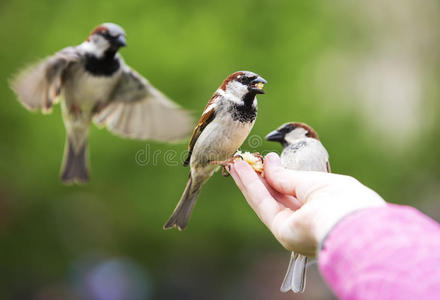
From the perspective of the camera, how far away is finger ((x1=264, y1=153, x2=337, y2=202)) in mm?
1111

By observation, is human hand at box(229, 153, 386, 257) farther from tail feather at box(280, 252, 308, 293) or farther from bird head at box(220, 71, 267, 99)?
tail feather at box(280, 252, 308, 293)

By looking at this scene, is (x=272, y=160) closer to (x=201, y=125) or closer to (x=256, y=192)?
(x=256, y=192)

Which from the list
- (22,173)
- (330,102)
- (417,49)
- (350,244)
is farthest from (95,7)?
(417,49)

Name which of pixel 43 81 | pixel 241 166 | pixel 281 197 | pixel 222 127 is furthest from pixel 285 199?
pixel 43 81

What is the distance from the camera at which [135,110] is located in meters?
1.71

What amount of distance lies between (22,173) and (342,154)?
221 centimetres

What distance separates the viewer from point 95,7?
131 inches

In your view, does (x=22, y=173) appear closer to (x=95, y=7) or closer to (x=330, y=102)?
(x=95, y=7)

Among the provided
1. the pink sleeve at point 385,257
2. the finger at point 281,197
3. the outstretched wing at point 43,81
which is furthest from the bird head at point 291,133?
the pink sleeve at point 385,257

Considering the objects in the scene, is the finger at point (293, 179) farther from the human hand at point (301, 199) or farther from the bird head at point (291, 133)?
the bird head at point (291, 133)

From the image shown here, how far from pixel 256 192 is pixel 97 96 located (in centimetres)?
65

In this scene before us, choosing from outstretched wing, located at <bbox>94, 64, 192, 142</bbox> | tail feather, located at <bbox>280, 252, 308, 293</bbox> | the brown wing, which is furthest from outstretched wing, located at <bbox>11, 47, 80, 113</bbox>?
tail feather, located at <bbox>280, 252, 308, 293</bbox>

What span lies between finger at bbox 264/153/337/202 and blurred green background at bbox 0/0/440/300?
3.89 ft

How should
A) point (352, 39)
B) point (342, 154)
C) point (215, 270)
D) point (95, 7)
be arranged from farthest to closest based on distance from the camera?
1. point (215, 270)
2. point (352, 39)
3. point (342, 154)
4. point (95, 7)
